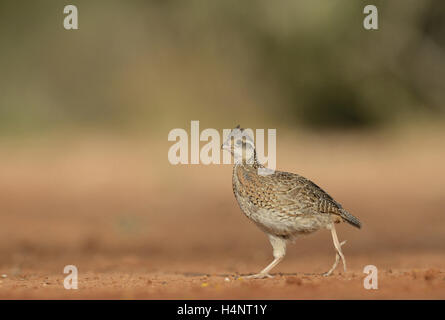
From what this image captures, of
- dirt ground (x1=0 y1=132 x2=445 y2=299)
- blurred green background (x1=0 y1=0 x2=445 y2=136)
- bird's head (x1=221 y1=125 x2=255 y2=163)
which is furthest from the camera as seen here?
blurred green background (x1=0 y1=0 x2=445 y2=136)

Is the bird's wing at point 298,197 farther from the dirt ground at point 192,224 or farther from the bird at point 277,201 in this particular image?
the dirt ground at point 192,224

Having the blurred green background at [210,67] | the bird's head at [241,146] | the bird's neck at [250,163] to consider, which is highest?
the blurred green background at [210,67]

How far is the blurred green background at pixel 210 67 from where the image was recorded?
24.5 meters

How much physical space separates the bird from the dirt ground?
22.4 inches

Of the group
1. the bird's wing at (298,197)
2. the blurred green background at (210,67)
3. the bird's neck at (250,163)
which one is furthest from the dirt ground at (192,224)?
the blurred green background at (210,67)

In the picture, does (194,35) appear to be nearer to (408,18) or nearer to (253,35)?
(253,35)

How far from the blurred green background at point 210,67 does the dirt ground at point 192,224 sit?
2054 mm

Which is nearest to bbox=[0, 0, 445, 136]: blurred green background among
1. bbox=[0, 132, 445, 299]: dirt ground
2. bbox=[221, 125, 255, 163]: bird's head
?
bbox=[0, 132, 445, 299]: dirt ground

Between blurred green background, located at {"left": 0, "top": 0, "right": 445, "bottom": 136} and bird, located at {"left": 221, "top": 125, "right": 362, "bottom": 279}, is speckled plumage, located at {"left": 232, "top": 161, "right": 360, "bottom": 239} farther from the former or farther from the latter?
blurred green background, located at {"left": 0, "top": 0, "right": 445, "bottom": 136}

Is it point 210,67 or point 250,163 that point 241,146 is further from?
point 210,67

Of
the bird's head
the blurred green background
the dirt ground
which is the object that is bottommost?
the dirt ground

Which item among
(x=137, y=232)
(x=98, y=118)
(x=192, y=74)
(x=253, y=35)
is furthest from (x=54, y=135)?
(x=137, y=232)

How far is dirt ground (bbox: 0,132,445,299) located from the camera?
748cm

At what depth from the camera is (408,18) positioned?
23109 mm
